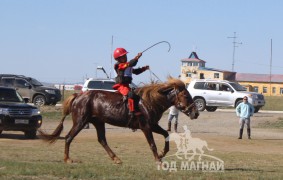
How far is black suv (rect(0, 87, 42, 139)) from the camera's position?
22031 mm

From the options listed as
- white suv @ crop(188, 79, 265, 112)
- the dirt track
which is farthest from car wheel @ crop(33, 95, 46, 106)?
white suv @ crop(188, 79, 265, 112)

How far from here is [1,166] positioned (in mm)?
11484

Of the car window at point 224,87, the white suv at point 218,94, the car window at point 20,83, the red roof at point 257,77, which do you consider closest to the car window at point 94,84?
the car window at point 20,83

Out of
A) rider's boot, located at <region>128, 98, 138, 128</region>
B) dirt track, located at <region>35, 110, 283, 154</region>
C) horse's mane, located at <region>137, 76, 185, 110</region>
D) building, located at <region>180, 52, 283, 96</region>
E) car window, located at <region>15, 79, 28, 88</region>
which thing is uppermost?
building, located at <region>180, 52, 283, 96</region>

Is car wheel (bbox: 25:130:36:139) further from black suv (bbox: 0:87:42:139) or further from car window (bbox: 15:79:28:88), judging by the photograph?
car window (bbox: 15:79:28:88)

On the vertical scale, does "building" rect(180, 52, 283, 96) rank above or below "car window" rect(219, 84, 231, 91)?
above

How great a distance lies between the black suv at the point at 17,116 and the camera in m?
22.0

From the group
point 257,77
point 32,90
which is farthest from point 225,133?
point 257,77

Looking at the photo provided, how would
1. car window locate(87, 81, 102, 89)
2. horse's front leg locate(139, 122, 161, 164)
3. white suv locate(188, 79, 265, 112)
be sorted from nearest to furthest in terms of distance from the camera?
horse's front leg locate(139, 122, 161, 164) < car window locate(87, 81, 102, 89) < white suv locate(188, 79, 265, 112)

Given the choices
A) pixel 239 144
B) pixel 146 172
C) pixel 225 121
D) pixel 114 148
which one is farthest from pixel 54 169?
pixel 225 121

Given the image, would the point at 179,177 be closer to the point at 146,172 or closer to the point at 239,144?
the point at 146,172

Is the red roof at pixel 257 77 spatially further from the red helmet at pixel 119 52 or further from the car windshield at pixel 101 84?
the red helmet at pixel 119 52

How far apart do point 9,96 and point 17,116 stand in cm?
156

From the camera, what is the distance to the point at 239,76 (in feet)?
450
